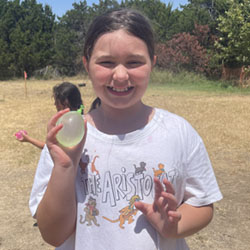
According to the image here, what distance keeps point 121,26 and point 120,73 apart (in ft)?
0.63

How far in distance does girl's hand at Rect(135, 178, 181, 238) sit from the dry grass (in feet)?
7.67

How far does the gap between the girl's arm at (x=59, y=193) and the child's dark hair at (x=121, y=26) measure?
34cm

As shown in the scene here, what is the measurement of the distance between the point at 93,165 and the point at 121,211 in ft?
Answer: 0.65

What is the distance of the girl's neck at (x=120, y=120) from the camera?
1.31 metres

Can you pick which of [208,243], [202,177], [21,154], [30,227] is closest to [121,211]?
[202,177]

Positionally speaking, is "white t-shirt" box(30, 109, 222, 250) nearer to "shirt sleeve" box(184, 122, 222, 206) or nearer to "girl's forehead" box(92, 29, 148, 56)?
"shirt sleeve" box(184, 122, 222, 206)

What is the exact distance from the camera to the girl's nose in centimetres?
119

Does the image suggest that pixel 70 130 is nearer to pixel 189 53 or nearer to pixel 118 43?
pixel 118 43

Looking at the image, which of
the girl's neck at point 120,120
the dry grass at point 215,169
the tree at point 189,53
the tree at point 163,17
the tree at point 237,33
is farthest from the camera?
the tree at point 163,17

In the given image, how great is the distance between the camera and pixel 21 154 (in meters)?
6.47

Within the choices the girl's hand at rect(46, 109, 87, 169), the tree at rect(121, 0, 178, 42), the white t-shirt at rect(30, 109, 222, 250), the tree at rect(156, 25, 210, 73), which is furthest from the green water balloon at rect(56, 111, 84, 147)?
the tree at rect(121, 0, 178, 42)

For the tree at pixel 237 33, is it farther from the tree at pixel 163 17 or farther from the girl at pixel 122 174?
the girl at pixel 122 174

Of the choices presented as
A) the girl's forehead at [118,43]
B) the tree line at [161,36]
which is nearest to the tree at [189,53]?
the tree line at [161,36]

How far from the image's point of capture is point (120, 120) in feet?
4.36
